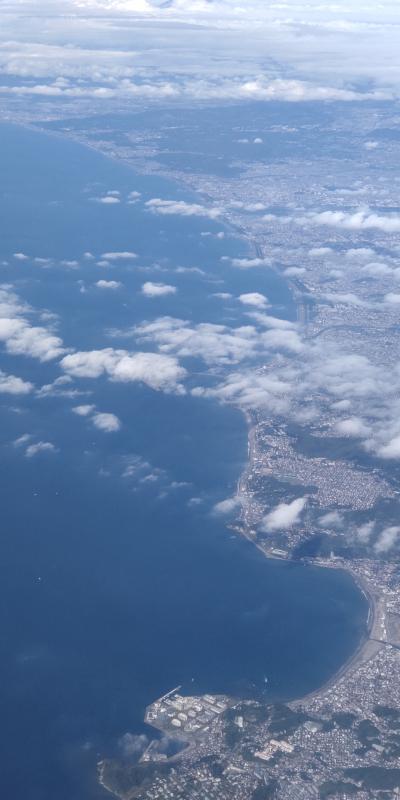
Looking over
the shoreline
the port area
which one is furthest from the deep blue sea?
the port area

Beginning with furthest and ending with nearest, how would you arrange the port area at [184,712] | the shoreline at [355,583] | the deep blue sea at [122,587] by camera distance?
the shoreline at [355,583] → the deep blue sea at [122,587] → the port area at [184,712]

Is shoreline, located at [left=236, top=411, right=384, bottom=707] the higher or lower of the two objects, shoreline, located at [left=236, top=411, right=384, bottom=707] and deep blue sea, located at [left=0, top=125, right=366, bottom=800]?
the higher

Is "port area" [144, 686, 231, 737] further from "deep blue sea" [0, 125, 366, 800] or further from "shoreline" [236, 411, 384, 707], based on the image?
"shoreline" [236, 411, 384, 707]

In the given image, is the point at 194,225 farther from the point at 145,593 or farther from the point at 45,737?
the point at 45,737

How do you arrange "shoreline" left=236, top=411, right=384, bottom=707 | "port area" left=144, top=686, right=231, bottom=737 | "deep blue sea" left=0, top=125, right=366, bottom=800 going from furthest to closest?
"shoreline" left=236, top=411, right=384, bottom=707 → "deep blue sea" left=0, top=125, right=366, bottom=800 → "port area" left=144, top=686, right=231, bottom=737

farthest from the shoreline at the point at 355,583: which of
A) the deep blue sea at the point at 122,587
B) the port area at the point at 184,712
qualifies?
the port area at the point at 184,712

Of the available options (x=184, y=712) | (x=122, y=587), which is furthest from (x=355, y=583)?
(x=184, y=712)

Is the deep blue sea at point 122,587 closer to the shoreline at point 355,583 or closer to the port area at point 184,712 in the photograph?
the shoreline at point 355,583

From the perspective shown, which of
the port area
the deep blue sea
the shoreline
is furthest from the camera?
the shoreline
